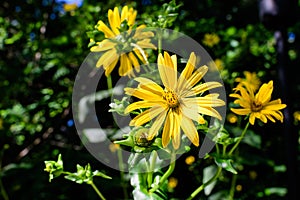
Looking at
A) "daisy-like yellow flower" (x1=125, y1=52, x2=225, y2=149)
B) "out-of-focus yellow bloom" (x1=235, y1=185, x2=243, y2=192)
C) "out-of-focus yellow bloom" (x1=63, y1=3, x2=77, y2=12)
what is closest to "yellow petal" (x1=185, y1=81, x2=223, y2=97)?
"daisy-like yellow flower" (x1=125, y1=52, x2=225, y2=149)

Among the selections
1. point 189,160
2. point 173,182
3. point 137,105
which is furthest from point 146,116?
point 173,182

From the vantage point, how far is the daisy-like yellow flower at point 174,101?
62 cm

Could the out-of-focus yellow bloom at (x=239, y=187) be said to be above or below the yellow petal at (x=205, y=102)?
below

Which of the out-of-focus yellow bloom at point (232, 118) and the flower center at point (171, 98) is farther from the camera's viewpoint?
the out-of-focus yellow bloom at point (232, 118)

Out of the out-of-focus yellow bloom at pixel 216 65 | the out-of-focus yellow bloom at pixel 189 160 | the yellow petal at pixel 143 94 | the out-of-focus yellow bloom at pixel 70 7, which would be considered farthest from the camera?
the out-of-focus yellow bloom at pixel 70 7

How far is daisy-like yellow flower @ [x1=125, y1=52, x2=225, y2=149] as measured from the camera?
0.62 metres

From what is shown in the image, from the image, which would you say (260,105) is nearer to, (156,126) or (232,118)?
(156,126)

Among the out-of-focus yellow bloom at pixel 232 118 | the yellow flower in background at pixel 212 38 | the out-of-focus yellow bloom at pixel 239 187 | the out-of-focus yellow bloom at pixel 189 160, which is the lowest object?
the out-of-focus yellow bloom at pixel 239 187

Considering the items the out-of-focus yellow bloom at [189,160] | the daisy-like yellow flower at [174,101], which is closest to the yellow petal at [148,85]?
the daisy-like yellow flower at [174,101]

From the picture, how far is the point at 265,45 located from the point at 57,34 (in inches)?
36.1

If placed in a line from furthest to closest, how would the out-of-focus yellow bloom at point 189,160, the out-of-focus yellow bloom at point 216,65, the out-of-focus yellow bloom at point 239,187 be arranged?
the out-of-focus yellow bloom at point 239,187 → the out-of-focus yellow bloom at point 189,160 → the out-of-focus yellow bloom at point 216,65

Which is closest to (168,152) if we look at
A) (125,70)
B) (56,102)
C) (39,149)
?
(125,70)

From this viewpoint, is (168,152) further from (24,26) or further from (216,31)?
(24,26)

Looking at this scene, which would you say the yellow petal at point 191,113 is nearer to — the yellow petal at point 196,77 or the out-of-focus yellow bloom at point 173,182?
the yellow petal at point 196,77
